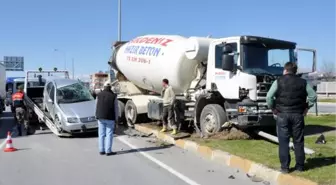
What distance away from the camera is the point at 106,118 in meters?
10.2

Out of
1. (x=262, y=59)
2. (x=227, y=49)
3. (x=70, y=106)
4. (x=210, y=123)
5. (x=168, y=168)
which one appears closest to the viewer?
(x=168, y=168)

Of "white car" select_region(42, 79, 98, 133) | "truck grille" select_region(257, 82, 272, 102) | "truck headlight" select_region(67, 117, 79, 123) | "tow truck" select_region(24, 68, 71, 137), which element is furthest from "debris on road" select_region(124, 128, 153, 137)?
"truck grille" select_region(257, 82, 272, 102)

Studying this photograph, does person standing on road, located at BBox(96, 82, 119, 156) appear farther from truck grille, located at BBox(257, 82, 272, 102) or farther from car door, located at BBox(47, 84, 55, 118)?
car door, located at BBox(47, 84, 55, 118)

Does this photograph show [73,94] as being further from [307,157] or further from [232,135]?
[307,157]

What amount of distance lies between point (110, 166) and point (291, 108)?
3.85m

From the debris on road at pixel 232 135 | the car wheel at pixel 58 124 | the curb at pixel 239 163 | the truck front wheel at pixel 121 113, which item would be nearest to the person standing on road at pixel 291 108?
the curb at pixel 239 163

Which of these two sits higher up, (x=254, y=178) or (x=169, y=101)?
(x=169, y=101)

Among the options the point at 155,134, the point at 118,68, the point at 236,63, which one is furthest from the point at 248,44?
the point at 118,68

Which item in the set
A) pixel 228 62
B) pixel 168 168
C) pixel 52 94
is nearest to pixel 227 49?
pixel 228 62

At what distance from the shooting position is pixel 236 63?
10680 millimetres

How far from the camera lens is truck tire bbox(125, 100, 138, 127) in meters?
16.3

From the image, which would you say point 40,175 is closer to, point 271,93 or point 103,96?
point 103,96

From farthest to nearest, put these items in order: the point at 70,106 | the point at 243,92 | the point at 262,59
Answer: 1. the point at 70,106
2. the point at 262,59
3. the point at 243,92

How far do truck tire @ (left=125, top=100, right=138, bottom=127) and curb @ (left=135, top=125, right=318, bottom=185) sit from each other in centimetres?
368
